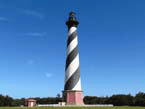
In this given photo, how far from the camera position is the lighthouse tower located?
35.2 m

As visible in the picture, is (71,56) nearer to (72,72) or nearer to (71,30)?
(72,72)

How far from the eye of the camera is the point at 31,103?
35438 mm

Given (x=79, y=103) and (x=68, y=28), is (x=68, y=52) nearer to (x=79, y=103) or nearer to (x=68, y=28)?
(x=68, y=28)

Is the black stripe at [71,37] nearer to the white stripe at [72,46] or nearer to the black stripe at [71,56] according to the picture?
the white stripe at [72,46]

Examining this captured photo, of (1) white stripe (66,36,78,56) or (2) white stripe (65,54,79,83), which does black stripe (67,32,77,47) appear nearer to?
(1) white stripe (66,36,78,56)

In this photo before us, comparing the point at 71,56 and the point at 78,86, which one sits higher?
the point at 71,56

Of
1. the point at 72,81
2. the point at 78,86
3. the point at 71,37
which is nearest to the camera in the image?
the point at 72,81

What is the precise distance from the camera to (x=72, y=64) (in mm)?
37094

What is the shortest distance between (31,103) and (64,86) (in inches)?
316

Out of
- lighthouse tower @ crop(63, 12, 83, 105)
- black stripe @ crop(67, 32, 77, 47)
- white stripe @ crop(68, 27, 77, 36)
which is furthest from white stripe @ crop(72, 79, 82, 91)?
white stripe @ crop(68, 27, 77, 36)

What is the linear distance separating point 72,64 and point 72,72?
1.85 m

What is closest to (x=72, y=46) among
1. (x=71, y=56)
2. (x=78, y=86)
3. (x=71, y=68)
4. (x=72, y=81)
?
(x=71, y=56)

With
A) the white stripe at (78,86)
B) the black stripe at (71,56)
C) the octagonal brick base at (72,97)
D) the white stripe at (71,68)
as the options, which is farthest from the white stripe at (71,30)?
the octagonal brick base at (72,97)

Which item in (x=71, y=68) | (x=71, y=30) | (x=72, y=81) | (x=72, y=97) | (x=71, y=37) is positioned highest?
(x=71, y=30)
